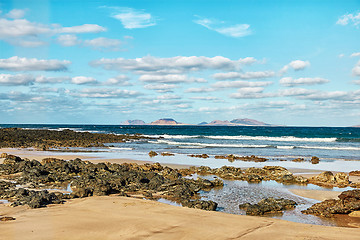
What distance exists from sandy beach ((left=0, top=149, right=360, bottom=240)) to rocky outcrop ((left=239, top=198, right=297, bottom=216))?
120 cm

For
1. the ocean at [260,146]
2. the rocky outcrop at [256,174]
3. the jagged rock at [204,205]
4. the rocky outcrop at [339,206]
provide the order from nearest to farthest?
the rocky outcrop at [339,206], the jagged rock at [204,205], the rocky outcrop at [256,174], the ocean at [260,146]

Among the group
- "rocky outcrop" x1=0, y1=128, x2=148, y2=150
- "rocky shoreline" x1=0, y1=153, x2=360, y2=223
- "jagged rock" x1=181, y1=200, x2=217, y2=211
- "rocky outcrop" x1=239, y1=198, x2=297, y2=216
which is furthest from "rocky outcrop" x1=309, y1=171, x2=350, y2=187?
"rocky outcrop" x1=0, y1=128, x2=148, y2=150

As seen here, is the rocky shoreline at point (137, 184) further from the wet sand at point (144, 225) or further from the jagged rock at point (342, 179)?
the wet sand at point (144, 225)

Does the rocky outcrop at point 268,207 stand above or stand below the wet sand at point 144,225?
below

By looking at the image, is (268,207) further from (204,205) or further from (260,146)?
(260,146)

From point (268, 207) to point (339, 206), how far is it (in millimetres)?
2367

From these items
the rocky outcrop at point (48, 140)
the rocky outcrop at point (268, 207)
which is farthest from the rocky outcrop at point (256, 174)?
the rocky outcrop at point (48, 140)

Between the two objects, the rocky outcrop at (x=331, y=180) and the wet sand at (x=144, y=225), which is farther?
the rocky outcrop at (x=331, y=180)

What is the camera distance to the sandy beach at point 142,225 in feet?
24.9

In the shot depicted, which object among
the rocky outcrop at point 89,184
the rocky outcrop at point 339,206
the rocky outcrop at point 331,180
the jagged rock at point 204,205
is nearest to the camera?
the rocky outcrop at point 339,206

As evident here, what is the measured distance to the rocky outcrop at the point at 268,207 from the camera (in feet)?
34.7

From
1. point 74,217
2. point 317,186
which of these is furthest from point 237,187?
point 74,217

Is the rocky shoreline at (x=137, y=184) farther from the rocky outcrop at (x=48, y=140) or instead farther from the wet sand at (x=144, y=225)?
the rocky outcrop at (x=48, y=140)

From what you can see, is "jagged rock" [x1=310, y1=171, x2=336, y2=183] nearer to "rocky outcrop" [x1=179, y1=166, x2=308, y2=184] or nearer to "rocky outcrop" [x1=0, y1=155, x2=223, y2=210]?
"rocky outcrop" [x1=179, y1=166, x2=308, y2=184]
